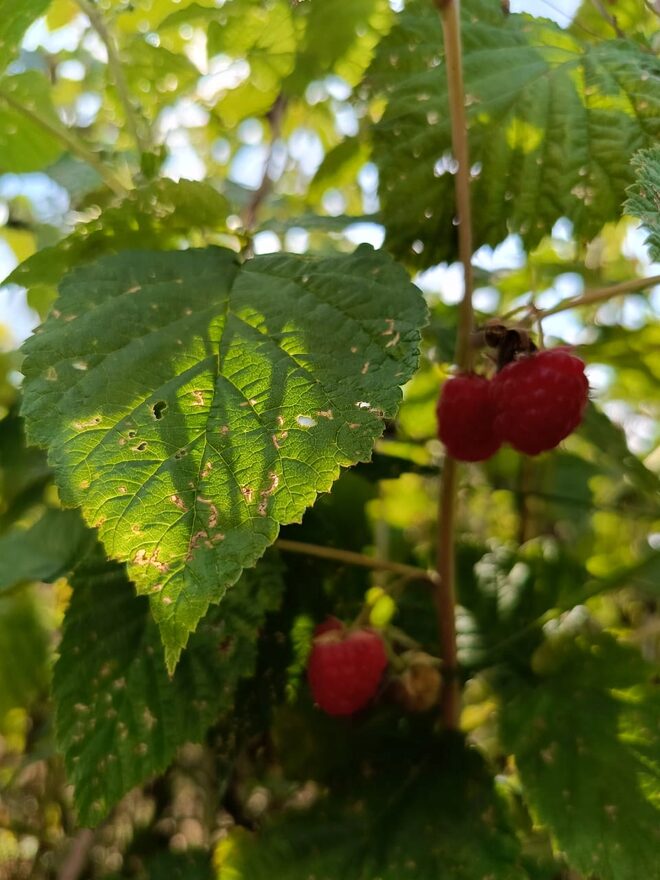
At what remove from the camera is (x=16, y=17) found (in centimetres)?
77

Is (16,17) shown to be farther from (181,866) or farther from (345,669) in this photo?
(181,866)

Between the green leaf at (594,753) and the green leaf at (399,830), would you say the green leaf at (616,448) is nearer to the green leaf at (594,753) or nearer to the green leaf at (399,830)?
the green leaf at (594,753)

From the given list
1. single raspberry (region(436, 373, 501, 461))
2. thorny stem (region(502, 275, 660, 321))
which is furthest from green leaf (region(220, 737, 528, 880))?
thorny stem (region(502, 275, 660, 321))

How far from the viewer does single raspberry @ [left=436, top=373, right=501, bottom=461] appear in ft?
2.08

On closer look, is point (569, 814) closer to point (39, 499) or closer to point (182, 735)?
point (182, 735)

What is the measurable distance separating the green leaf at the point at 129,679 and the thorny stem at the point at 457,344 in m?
0.16

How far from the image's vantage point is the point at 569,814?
0.67m

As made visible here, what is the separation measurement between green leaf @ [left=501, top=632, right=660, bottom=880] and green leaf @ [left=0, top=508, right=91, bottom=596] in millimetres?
448

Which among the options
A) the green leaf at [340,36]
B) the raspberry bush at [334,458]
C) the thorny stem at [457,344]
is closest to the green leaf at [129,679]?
the raspberry bush at [334,458]

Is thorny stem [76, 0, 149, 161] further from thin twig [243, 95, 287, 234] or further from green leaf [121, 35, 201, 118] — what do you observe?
thin twig [243, 95, 287, 234]

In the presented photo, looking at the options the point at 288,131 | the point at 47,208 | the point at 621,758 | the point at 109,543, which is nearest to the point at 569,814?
the point at 621,758

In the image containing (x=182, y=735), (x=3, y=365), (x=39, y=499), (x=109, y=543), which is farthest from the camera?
(x=3, y=365)

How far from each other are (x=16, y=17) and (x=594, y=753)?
897 millimetres

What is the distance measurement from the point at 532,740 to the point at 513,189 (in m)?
0.52
